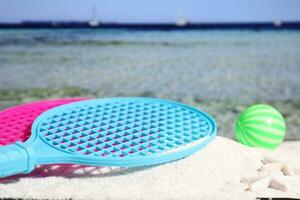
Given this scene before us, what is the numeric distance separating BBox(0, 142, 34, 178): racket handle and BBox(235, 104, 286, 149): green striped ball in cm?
189

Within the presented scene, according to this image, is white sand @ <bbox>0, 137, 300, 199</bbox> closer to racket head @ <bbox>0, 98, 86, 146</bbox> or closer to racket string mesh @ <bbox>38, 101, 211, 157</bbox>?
racket string mesh @ <bbox>38, 101, 211, 157</bbox>

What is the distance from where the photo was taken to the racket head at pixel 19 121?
2.67m

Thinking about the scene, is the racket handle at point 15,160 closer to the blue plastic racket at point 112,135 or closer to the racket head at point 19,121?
the blue plastic racket at point 112,135

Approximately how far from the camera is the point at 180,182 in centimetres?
232

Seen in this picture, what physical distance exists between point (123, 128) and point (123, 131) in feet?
0.16

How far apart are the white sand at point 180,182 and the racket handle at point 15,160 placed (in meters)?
0.09

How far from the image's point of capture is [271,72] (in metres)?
10.1

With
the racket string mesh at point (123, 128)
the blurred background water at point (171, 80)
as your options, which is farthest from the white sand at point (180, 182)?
the blurred background water at point (171, 80)

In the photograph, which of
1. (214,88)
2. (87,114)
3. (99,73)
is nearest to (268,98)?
(214,88)

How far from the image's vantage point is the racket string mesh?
2461mm

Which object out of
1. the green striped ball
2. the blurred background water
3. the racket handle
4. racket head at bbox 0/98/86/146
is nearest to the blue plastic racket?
the racket handle

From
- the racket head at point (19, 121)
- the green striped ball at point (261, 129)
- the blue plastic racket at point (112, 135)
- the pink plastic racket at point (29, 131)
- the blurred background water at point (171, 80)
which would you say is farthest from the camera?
the blurred background water at point (171, 80)

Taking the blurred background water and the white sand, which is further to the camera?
the blurred background water

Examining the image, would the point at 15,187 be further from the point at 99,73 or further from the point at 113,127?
the point at 99,73
